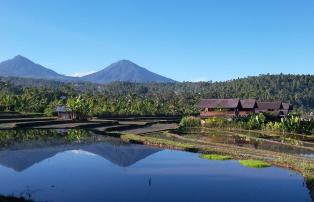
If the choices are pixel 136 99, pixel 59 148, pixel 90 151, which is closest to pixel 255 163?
pixel 90 151

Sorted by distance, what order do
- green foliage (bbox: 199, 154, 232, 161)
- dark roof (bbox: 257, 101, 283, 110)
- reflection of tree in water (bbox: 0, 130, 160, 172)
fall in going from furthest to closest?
dark roof (bbox: 257, 101, 283, 110) → green foliage (bbox: 199, 154, 232, 161) → reflection of tree in water (bbox: 0, 130, 160, 172)

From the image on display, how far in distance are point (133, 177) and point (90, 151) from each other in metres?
9.57

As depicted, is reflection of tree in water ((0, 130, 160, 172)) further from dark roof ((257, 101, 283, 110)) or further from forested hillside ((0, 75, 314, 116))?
dark roof ((257, 101, 283, 110))

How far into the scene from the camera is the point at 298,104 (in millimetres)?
129250

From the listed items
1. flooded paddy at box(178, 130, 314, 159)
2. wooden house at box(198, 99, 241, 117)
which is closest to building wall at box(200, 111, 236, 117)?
wooden house at box(198, 99, 241, 117)

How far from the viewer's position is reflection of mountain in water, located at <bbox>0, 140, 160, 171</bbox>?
23534mm

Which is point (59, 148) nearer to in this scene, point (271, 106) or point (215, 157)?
point (215, 157)

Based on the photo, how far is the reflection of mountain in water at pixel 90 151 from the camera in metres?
23.5

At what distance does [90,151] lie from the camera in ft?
94.3

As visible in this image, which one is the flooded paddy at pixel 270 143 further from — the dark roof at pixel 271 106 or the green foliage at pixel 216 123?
the dark roof at pixel 271 106

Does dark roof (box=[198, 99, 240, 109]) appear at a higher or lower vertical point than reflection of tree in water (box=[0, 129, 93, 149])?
higher

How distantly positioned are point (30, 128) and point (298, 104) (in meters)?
104

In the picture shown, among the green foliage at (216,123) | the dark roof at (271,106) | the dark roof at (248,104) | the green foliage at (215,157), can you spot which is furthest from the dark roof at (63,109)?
the green foliage at (215,157)

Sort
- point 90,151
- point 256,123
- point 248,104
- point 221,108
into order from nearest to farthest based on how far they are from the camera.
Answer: point 90,151
point 256,123
point 221,108
point 248,104
